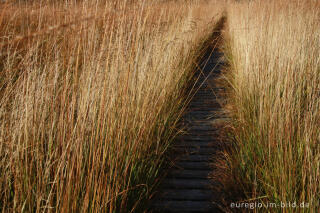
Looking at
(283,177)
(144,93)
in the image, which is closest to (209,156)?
(144,93)

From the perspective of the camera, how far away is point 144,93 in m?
2.00

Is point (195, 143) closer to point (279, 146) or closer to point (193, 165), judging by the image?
point (193, 165)

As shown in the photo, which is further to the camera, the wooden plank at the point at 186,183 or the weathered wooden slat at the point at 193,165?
the weathered wooden slat at the point at 193,165

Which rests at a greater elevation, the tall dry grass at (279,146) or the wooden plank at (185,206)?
the tall dry grass at (279,146)

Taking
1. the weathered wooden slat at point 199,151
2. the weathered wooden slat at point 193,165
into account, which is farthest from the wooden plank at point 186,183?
the weathered wooden slat at point 199,151

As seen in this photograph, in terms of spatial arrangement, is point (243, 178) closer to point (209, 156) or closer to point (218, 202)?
point (218, 202)

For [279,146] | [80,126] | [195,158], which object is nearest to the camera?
[80,126]

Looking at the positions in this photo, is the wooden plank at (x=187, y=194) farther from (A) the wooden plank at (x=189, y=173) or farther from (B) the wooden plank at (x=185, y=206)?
(A) the wooden plank at (x=189, y=173)

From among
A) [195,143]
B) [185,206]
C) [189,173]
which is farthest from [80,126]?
[195,143]

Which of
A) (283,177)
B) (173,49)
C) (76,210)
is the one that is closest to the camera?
(76,210)

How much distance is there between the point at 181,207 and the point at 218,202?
0.23 m

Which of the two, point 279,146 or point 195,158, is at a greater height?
point 279,146

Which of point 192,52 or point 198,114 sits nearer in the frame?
point 198,114

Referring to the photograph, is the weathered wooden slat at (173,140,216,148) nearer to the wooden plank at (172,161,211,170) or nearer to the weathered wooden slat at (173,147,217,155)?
the weathered wooden slat at (173,147,217,155)
